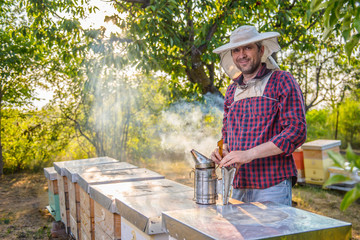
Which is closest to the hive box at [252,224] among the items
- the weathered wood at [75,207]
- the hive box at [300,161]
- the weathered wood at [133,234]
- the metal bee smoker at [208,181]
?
the metal bee smoker at [208,181]

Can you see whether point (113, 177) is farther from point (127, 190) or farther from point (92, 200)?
point (127, 190)

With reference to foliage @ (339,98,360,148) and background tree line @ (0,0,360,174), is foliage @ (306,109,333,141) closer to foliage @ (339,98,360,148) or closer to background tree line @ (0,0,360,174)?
foliage @ (339,98,360,148)

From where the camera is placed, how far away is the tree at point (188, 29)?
12.0 ft

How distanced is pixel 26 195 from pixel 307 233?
558cm

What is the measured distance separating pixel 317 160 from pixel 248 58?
4.18 meters

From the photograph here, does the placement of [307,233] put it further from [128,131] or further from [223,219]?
[128,131]

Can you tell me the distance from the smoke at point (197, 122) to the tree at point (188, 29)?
0.37 m

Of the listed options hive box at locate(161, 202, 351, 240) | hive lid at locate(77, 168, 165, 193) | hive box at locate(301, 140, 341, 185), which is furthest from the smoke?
hive box at locate(161, 202, 351, 240)

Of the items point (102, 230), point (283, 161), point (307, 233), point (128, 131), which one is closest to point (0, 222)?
point (102, 230)

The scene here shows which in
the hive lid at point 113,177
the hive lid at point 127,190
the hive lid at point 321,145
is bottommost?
the hive lid at point 321,145

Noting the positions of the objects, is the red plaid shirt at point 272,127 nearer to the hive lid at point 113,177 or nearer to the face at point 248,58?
the face at point 248,58

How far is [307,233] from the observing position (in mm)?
1089

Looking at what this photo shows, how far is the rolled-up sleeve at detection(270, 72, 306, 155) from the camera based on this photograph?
158 cm

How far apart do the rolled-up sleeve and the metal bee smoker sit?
26 centimetres
